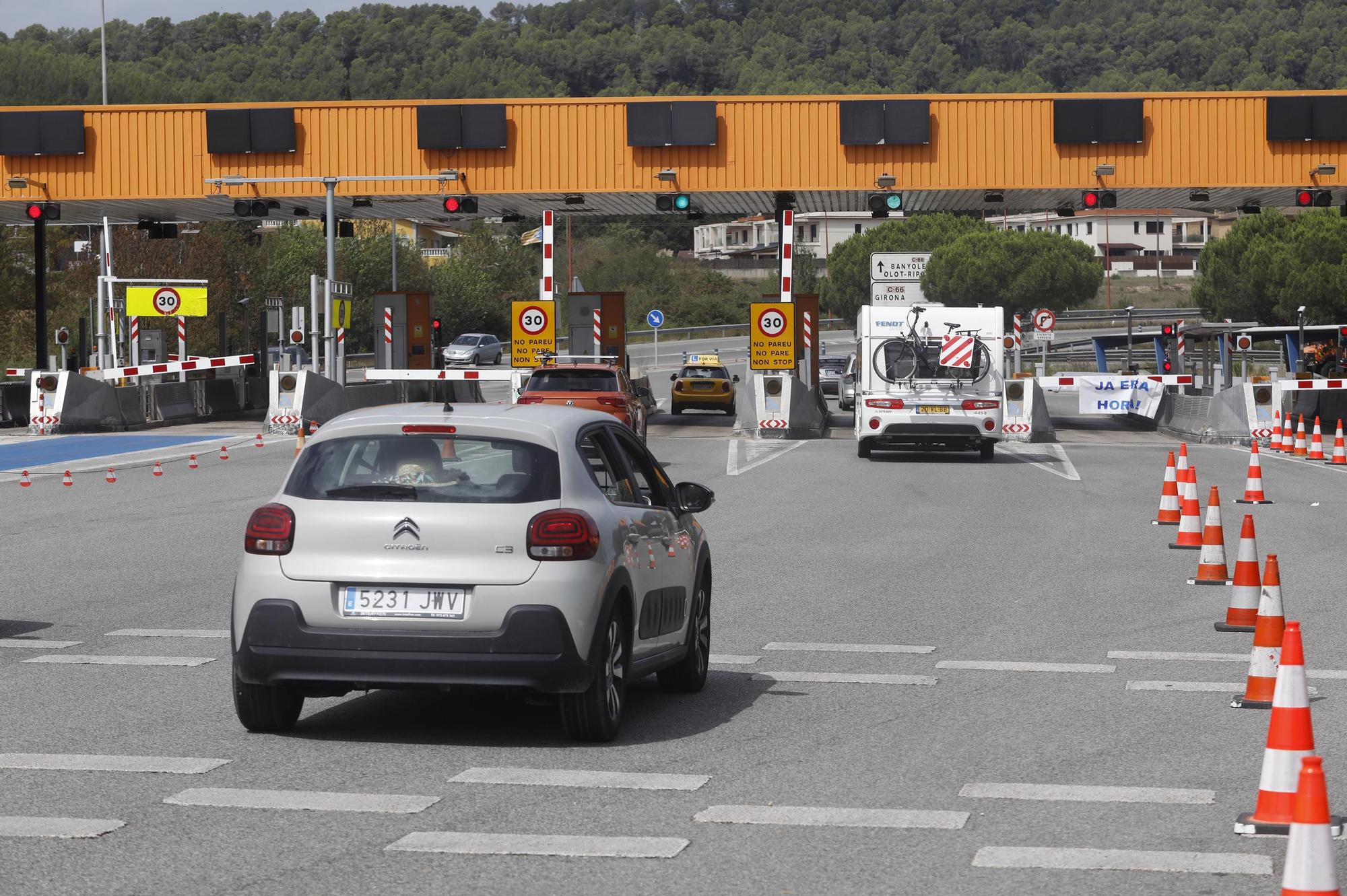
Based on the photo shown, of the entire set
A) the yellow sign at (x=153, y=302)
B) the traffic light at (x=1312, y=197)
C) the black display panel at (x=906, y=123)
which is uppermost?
the black display panel at (x=906, y=123)

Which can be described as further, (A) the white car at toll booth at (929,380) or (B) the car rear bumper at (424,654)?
(A) the white car at toll booth at (929,380)

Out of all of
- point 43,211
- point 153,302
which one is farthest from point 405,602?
point 153,302

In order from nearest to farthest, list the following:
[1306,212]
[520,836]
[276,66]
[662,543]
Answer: [520,836] < [662,543] < [1306,212] < [276,66]

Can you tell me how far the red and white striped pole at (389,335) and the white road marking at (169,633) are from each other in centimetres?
3244

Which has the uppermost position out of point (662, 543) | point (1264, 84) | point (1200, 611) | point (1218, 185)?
point (1264, 84)

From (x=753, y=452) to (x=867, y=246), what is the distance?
7982 cm

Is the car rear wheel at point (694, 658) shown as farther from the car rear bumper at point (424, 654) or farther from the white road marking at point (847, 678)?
the car rear bumper at point (424, 654)

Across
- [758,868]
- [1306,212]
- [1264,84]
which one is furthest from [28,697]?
[1264,84]

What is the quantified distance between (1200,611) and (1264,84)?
6742 inches

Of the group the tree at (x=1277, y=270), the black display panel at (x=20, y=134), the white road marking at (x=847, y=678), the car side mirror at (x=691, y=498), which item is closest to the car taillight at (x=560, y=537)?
the car side mirror at (x=691, y=498)

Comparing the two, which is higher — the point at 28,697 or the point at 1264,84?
the point at 1264,84

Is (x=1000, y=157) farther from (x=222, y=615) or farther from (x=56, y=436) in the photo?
(x=222, y=615)

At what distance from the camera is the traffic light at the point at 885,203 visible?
37375 millimetres

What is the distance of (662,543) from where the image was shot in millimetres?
8695
